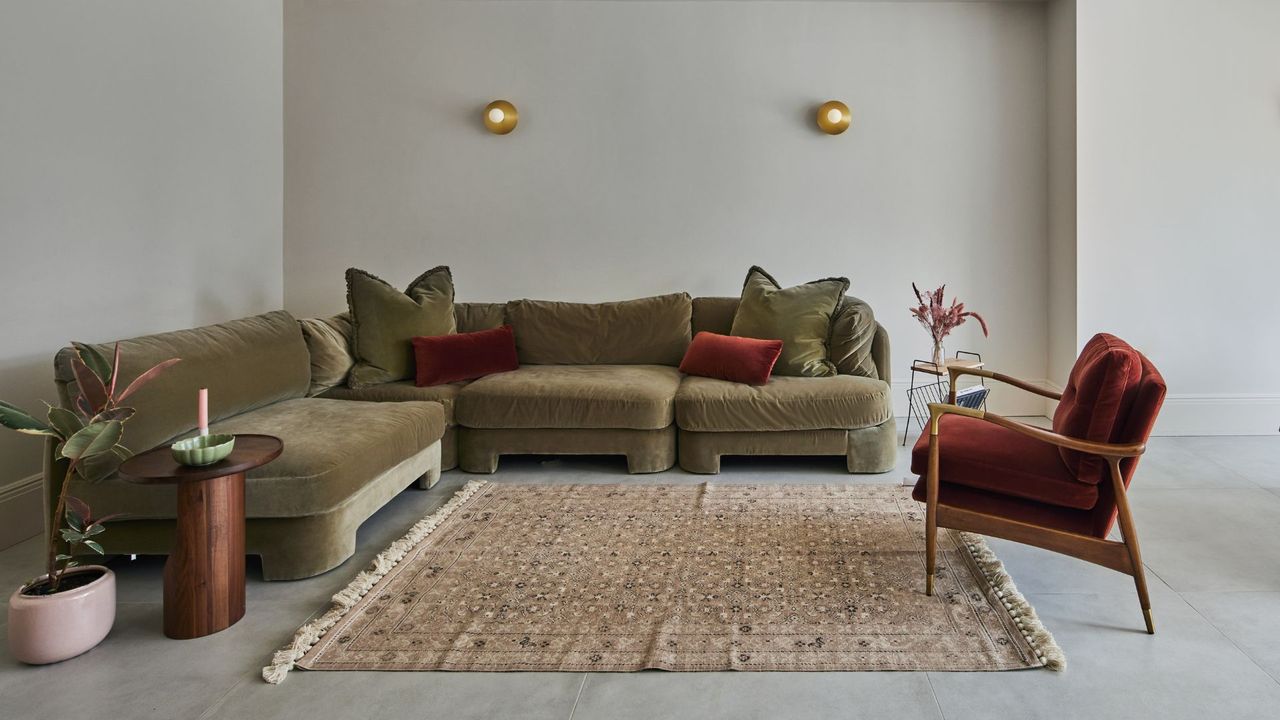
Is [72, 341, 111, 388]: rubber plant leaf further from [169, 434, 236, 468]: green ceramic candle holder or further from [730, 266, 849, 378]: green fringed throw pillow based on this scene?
[730, 266, 849, 378]: green fringed throw pillow

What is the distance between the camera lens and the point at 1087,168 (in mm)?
4582

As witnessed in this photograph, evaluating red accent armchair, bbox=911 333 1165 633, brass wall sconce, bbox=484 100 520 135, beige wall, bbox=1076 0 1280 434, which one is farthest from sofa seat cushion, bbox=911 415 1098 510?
brass wall sconce, bbox=484 100 520 135

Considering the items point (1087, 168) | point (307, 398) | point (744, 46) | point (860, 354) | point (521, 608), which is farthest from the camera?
point (744, 46)

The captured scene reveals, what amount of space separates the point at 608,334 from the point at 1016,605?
9.08 feet

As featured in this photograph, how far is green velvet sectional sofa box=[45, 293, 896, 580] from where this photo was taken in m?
2.54

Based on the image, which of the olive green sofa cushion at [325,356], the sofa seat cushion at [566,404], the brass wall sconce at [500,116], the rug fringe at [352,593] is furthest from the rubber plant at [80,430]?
the brass wall sconce at [500,116]

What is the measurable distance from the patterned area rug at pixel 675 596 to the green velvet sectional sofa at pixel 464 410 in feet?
1.06

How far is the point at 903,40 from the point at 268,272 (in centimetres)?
436

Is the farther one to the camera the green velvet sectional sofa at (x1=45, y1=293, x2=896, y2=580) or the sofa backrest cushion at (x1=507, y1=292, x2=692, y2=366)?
the sofa backrest cushion at (x1=507, y1=292, x2=692, y2=366)

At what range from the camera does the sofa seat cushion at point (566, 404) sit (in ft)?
12.5

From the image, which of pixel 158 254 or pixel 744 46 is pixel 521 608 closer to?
pixel 158 254

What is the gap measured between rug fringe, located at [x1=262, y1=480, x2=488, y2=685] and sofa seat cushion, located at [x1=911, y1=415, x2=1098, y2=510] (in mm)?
1803

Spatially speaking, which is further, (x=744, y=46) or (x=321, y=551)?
(x=744, y=46)

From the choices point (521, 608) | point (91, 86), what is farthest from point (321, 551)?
point (91, 86)
